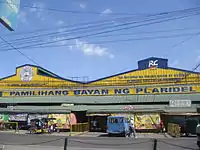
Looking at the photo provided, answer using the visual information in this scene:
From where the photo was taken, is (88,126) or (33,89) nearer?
(88,126)

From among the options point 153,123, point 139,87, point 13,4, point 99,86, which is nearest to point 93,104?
point 99,86

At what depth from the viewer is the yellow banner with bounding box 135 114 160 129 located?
42688mm

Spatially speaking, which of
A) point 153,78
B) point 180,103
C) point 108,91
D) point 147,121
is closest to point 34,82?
point 108,91

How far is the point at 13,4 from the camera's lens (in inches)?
624

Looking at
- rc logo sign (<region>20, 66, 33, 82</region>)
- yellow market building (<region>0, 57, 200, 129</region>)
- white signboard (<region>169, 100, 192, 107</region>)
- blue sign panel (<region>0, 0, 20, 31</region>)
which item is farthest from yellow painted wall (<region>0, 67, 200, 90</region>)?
blue sign panel (<region>0, 0, 20, 31</region>)

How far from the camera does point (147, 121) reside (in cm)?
4306

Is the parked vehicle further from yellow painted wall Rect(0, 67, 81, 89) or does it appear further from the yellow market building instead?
yellow painted wall Rect(0, 67, 81, 89)

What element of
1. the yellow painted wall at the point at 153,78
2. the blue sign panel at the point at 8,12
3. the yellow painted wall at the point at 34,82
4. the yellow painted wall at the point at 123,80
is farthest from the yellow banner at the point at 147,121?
the blue sign panel at the point at 8,12

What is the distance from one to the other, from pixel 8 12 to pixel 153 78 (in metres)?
35.4

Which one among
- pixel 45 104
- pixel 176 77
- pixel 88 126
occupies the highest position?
pixel 176 77

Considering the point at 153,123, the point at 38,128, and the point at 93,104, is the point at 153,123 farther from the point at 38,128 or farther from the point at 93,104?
the point at 38,128

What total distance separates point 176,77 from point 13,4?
35.3m

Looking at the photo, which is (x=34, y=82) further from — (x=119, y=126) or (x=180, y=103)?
(x=180, y=103)

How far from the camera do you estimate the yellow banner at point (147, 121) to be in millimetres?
42688
